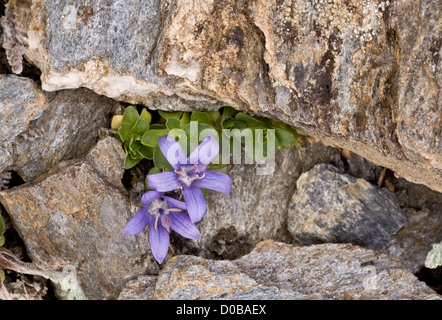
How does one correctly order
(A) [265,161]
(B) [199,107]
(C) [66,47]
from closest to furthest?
(C) [66,47], (B) [199,107], (A) [265,161]

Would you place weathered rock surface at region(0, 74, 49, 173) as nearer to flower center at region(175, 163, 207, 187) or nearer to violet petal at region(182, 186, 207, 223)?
flower center at region(175, 163, 207, 187)

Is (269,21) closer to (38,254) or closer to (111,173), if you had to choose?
(111,173)

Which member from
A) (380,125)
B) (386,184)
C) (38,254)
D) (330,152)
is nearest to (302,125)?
(380,125)

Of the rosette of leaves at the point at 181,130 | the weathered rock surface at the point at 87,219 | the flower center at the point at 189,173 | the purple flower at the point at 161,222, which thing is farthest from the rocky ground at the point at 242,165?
the flower center at the point at 189,173

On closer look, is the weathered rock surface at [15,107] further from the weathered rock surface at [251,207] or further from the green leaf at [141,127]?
the weathered rock surface at [251,207]

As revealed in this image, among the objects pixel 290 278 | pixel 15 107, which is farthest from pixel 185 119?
pixel 290 278

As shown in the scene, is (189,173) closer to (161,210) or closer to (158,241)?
(161,210)

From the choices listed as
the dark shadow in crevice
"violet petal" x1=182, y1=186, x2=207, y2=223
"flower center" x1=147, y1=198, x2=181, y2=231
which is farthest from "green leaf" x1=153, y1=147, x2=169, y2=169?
the dark shadow in crevice

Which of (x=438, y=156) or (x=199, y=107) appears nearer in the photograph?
(x=438, y=156)
